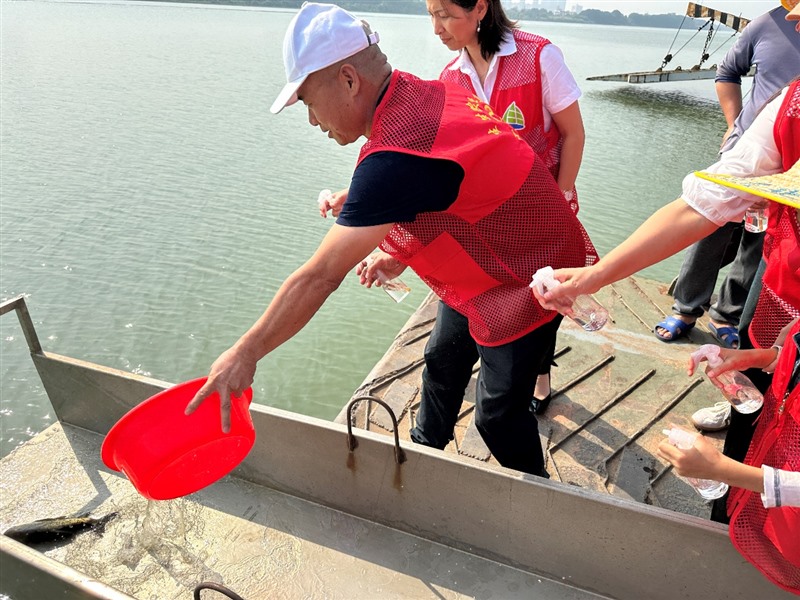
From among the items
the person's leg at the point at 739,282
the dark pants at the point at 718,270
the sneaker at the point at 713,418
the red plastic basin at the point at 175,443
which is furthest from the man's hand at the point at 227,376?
the person's leg at the point at 739,282

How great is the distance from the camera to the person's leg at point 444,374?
2.37 metres

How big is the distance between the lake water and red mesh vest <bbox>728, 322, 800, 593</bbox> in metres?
0.58

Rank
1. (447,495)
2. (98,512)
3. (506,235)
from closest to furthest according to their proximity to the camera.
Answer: (506,235) < (447,495) < (98,512)

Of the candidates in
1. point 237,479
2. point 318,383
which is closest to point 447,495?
point 237,479

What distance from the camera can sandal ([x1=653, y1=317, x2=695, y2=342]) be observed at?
3705 mm

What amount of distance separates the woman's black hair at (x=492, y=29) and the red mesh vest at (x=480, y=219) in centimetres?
78

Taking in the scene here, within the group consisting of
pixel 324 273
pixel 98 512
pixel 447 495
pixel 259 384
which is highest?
pixel 324 273

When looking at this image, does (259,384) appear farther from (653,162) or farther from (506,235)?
(653,162)

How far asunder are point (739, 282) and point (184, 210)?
591cm

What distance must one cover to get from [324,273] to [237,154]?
27.0 feet

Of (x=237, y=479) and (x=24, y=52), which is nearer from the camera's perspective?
(x=237, y=479)

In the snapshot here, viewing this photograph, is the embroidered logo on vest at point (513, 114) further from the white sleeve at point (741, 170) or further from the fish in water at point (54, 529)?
the fish in water at point (54, 529)

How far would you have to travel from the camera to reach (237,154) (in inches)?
363

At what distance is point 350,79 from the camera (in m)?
1.66
